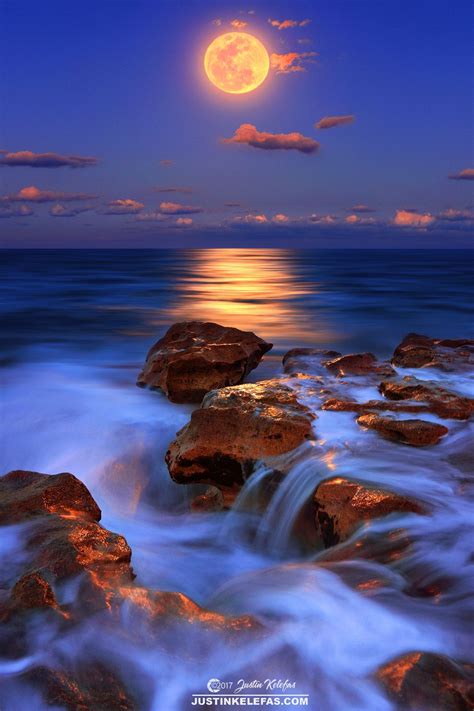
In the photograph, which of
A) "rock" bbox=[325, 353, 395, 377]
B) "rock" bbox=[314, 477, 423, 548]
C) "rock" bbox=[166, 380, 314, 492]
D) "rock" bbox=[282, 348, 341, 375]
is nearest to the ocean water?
"rock" bbox=[314, 477, 423, 548]

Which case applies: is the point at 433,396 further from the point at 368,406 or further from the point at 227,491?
the point at 227,491

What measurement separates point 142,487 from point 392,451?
89.7 inches

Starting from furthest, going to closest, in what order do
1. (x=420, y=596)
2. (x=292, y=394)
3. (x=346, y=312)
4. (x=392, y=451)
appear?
(x=346, y=312) → (x=292, y=394) → (x=392, y=451) → (x=420, y=596)

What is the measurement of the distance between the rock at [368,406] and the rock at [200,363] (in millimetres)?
1661

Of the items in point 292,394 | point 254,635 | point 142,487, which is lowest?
point 142,487

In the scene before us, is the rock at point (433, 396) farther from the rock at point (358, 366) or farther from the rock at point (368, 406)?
the rock at point (358, 366)

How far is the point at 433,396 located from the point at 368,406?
2.18 ft

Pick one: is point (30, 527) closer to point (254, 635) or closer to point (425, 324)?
point (254, 635)

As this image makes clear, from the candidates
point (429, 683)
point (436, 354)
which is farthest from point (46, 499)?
point (436, 354)

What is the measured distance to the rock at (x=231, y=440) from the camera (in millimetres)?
4562

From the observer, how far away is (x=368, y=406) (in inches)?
213

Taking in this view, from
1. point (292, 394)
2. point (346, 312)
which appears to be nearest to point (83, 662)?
point (292, 394)

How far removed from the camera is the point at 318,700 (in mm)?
2346

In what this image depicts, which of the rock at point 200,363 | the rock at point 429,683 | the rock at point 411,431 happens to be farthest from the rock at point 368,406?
the rock at point 429,683
